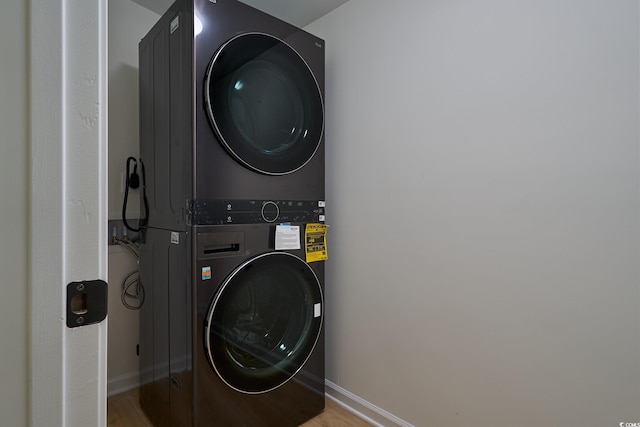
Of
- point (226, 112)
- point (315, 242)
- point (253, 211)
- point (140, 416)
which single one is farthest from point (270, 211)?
point (140, 416)

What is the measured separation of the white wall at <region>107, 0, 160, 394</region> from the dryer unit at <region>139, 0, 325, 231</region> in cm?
29

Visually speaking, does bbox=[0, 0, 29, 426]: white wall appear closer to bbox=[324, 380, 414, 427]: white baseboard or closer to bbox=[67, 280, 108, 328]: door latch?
bbox=[67, 280, 108, 328]: door latch

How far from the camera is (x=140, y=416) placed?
1.66 m

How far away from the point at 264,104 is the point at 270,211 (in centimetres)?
47

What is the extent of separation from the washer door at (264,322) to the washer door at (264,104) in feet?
1.50

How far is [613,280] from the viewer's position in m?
1.01

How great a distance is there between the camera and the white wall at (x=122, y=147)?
6.00ft

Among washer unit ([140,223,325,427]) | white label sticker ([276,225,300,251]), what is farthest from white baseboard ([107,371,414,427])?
white label sticker ([276,225,300,251])

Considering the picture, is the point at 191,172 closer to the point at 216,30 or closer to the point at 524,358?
the point at 216,30

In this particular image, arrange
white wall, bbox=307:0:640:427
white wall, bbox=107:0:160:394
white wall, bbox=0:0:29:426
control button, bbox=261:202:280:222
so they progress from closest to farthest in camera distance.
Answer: white wall, bbox=0:0:29:426 → white wall, bbox=307:0:640:427 → control button, bbox=261:202:280:222 → white wall, bbox=107:0:160:394

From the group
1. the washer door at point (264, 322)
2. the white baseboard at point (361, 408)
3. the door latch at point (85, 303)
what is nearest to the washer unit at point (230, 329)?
the washer door at point (264, 322)

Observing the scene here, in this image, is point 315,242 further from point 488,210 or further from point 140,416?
point 140,416

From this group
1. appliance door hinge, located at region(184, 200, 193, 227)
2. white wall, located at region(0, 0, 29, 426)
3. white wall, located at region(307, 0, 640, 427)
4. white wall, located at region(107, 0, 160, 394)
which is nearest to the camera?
white wall, located at region(0, 0, 29, 426)

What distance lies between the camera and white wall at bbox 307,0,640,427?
3.32 feet
